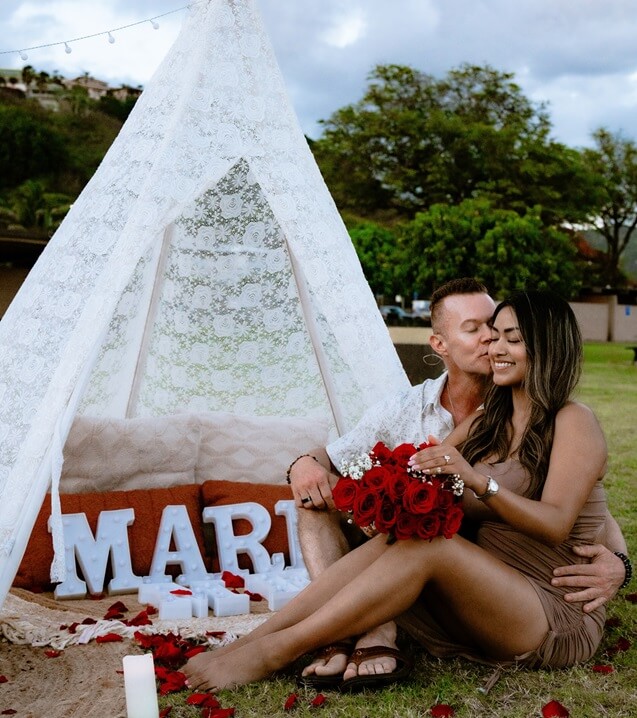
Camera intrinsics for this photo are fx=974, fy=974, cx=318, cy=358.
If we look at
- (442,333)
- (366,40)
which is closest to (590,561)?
(442,333)

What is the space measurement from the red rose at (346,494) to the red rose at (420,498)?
0.63 feet

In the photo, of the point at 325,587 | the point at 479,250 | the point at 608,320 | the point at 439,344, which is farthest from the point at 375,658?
the point at 608,320

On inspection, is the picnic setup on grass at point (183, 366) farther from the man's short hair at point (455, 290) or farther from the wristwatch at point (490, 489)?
the wristwatch at point (490, 489)

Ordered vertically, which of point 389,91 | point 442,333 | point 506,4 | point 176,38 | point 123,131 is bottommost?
point 442,333

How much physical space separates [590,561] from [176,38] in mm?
2746

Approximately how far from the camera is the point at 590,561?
2986mm

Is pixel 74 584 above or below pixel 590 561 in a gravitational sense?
below

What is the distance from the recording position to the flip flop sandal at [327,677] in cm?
280

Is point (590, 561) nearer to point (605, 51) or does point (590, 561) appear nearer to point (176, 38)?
point (176, 38)

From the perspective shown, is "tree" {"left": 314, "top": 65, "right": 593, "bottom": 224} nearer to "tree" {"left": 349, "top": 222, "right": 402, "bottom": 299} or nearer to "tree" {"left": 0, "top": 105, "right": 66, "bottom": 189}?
"tree" {"left": 349, "top": 222, "right": 402, "bottom": 299}

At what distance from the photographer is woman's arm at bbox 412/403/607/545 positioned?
8.69 feet

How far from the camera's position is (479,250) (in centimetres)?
2416

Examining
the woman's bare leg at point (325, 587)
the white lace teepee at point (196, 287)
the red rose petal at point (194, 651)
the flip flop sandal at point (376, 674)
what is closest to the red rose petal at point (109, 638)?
the red rose petal at point (194, 651)

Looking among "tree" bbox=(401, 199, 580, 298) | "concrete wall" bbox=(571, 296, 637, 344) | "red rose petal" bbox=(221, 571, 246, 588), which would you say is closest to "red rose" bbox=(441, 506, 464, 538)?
"red rose petal" bbox=(221, 571, 246, 588)
